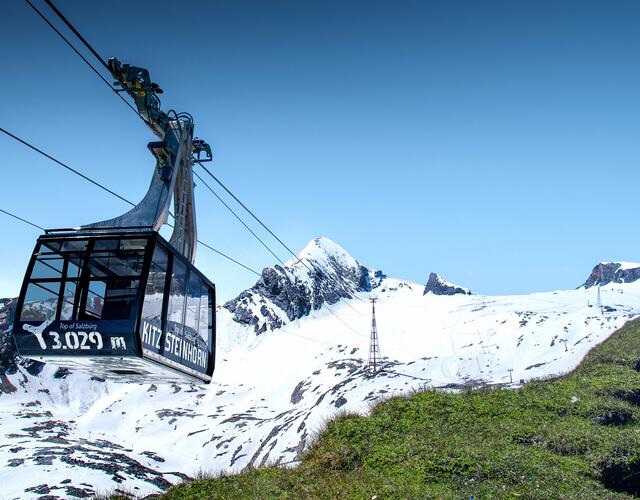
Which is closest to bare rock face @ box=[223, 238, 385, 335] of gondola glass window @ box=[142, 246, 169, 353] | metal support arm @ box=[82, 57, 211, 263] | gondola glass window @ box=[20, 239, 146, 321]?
metal support arm @ box=[82, 57, 211, 263]

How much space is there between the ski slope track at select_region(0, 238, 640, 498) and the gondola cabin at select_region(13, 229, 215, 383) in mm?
2387

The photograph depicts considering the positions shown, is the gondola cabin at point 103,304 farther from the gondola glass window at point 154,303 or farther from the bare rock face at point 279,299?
the bare rock face at point 279,299

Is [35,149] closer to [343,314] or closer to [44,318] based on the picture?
[44,318]

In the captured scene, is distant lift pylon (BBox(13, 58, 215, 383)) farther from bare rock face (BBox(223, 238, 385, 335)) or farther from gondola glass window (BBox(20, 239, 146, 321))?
bare rock face (BBox(223, 238, 385, 335))

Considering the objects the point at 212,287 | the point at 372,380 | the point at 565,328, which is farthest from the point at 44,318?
the point at 565,328

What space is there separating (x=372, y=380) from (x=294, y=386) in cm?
5232

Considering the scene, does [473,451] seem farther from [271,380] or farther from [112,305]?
[271,380]

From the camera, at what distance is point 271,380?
384 feet

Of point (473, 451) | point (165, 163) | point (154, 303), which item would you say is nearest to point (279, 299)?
point (165, 163)

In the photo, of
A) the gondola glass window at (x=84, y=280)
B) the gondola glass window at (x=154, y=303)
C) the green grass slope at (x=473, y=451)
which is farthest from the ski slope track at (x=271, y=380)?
the gondola glass window at (x=154, y=303)

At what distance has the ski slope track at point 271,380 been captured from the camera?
48.4m

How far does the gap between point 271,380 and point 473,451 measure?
10442cm

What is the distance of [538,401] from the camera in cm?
2048

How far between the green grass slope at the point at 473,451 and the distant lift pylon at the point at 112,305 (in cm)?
379
